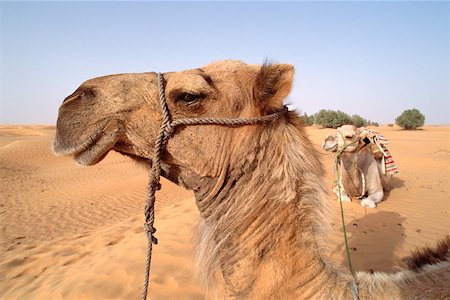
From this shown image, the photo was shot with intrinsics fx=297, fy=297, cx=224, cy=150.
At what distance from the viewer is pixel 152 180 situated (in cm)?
172

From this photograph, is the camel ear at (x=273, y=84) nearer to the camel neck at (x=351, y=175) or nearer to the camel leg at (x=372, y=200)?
the camel neck at (x=351, y=175)

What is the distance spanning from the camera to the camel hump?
5.94 ft

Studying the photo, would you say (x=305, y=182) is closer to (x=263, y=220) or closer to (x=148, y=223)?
(x=263, y=220)

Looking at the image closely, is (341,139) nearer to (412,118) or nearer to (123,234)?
(123,234)

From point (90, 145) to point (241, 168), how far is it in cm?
86

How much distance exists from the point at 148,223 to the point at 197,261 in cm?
37

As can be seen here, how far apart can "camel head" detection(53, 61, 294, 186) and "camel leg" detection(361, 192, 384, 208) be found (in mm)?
6792

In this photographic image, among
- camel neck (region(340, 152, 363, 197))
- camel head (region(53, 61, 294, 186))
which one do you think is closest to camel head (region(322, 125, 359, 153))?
camel neck (region(340, 152, 363, 197))

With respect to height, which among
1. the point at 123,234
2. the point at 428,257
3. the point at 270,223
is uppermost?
the point at 270,223

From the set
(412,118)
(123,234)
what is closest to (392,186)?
(123,234)

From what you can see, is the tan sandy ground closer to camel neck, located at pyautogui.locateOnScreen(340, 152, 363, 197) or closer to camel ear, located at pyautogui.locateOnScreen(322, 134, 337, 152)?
camel ear, located at pyautogui.locateOnScreen(322, 134, 337, 152)

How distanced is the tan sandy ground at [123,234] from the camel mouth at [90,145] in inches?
13.1

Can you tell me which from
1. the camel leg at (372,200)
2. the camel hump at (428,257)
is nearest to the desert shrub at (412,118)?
the camel leg at (372,200)

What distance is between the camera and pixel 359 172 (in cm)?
812
